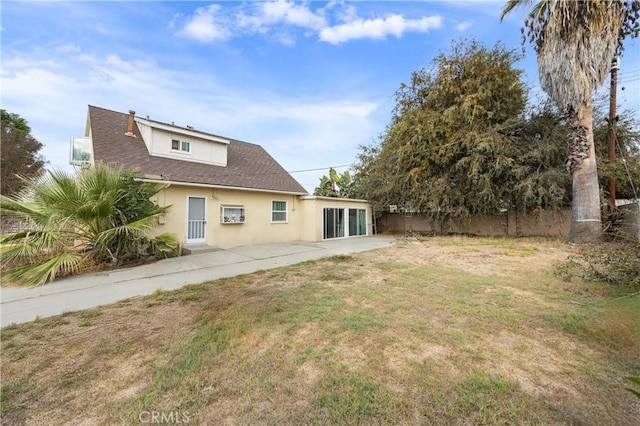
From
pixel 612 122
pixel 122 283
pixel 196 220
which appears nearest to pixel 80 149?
pixel 196 220

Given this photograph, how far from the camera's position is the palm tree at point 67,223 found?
18.7 feet

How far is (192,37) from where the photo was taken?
28.2 ft

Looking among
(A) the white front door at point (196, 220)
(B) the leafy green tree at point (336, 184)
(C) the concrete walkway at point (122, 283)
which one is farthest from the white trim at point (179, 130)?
(B) the leafy green tree at point (336, 184)

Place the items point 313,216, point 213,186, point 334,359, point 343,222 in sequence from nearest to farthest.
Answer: point 334,359 → point 213,186 → point 313,216 → point 343,222

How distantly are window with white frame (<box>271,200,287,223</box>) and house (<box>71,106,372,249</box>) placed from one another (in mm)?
48

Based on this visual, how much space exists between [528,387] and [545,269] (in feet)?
18.4

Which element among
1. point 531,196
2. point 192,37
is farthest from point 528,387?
point 531,196

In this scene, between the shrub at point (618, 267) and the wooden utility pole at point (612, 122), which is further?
the wooden utility pole at point (612, 122)

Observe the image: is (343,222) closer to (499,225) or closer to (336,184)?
(336,184)

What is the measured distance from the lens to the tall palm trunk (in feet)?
32.1

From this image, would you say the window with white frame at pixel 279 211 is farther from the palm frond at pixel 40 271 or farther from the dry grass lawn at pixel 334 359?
the dry grass lawn at pixel 334 359

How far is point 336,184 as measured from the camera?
2070cm

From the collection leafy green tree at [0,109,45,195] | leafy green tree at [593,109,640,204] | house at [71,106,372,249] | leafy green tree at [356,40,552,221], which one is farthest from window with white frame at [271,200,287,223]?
leafy green tree at [0,109,45,195]

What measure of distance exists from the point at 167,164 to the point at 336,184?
12.7 m
